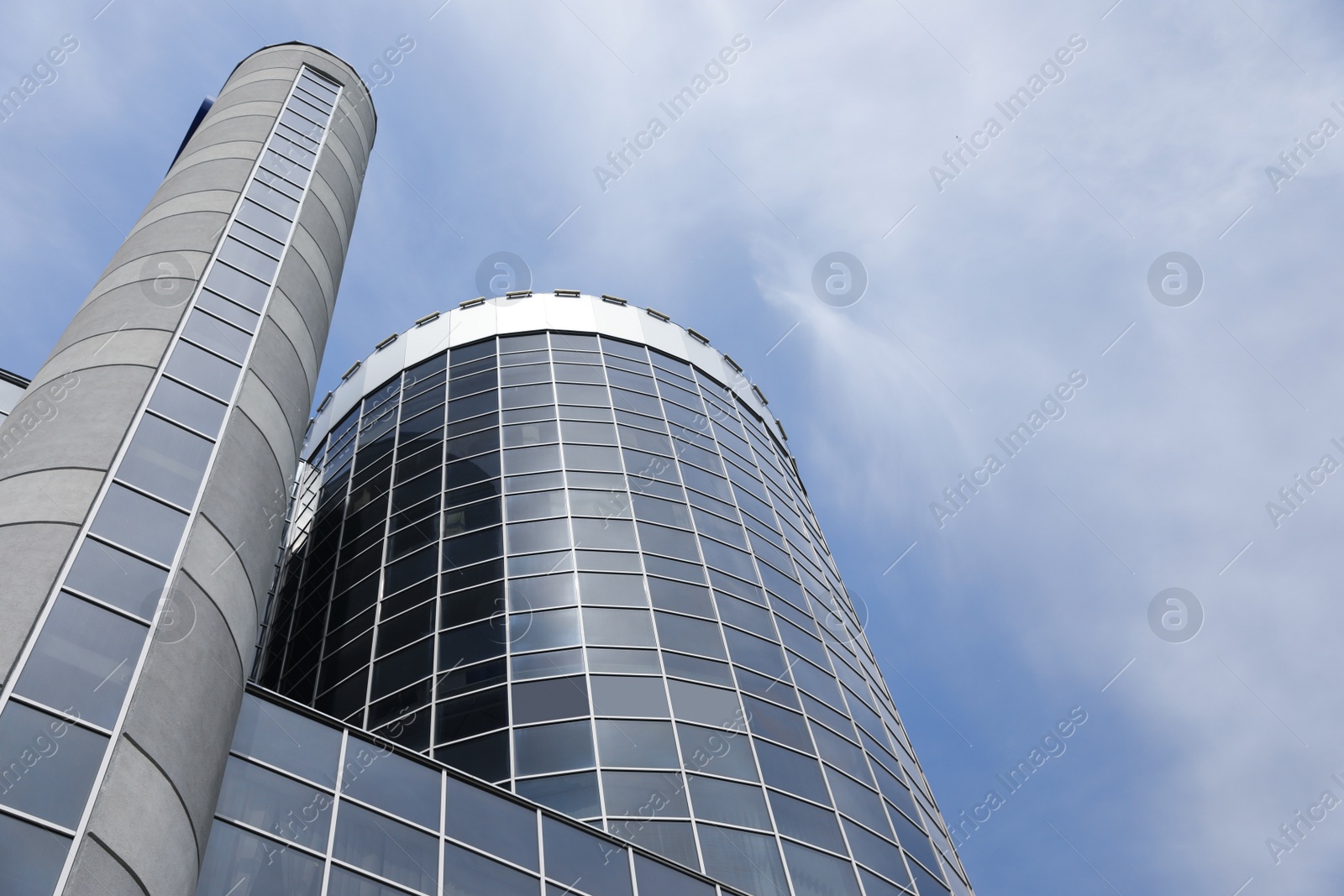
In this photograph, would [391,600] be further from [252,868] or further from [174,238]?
[252,868]

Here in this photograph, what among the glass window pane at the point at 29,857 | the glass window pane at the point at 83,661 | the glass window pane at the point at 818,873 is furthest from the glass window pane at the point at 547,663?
the glass window pane at the point at 29,857

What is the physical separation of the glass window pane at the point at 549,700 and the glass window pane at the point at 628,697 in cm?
41

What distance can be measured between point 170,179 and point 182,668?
18597 millimetres

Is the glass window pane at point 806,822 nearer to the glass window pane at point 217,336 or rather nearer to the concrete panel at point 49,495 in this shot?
the glass window pane at point 217,336

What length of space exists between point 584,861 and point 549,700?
10.5 m

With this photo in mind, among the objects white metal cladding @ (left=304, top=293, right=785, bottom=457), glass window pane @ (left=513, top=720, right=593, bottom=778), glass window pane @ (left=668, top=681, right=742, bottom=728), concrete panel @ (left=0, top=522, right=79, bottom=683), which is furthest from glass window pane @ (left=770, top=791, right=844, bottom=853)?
white metal cladding @ (left=304, top=293, right=785, bottom=457)

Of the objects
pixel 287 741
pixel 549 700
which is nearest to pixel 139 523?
pixel 287 741

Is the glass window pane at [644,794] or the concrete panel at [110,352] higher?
the concrete panel at [110,352]

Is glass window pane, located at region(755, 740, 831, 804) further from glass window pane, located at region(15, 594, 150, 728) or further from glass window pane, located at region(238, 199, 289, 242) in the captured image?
glass window pane, located at region(238, 199, 289, 242)

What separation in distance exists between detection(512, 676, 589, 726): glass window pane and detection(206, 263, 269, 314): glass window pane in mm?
11565

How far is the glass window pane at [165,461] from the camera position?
17328 mm

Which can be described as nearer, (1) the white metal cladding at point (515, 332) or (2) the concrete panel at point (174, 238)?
(2) the concrete panel at point (174, 238)

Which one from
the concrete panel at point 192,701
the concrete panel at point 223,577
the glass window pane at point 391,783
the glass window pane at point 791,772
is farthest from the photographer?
the glass window pane at point 791,772

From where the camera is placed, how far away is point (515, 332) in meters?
45.6
